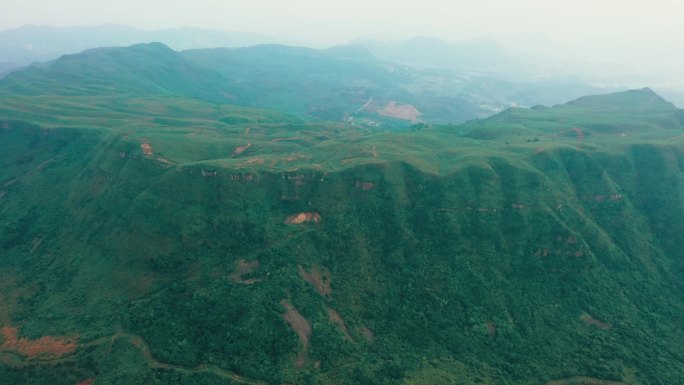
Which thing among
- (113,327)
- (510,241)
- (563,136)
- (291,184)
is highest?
(563,136)

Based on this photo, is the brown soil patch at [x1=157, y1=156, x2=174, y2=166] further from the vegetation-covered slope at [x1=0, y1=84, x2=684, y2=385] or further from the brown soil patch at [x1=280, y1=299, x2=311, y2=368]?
the brown soil patch at [x1=280, y1=299, x2=311, y2=368]

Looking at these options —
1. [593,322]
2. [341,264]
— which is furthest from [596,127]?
[341,264]

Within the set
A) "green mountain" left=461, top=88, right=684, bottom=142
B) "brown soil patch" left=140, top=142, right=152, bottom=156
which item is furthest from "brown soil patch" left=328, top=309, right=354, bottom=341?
"green mountain" left=461, top=88, right=684, bottom=142

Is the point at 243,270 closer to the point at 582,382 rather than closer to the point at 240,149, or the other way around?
the point at 240,149

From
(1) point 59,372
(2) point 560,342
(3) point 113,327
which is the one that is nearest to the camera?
(1) point 59,372

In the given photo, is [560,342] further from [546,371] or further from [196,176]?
[196,176]

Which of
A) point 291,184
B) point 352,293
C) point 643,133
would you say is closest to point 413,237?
point 352,293
